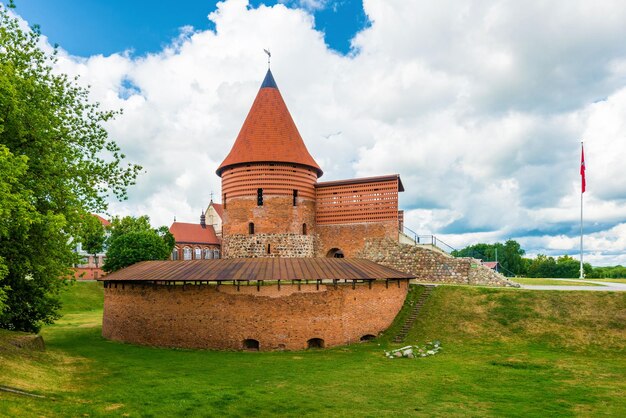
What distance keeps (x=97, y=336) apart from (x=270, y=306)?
9.50 meters

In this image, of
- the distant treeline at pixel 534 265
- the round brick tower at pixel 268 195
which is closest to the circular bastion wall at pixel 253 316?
the round brick tower at pixel 268 195

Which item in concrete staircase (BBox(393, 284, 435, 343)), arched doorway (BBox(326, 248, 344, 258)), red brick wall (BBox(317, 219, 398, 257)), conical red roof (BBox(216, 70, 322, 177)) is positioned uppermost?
conical red roof (BBox(216, 70, 322, 177))

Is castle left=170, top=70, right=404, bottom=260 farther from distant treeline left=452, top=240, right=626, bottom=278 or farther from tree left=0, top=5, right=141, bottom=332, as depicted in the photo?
distant treeline left=452, top=240, right=626, bottom=278

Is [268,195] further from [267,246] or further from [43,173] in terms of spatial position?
[43,173]

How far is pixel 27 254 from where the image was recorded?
13984mm

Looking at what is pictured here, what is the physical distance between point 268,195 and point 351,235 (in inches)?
213

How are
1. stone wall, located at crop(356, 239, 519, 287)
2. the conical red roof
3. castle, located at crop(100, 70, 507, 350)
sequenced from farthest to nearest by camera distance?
1. the conical red roof
2. stone wall, located at crop(356, 239, 519, 287)
3. castle, located at crop(100, 70, 507, 350)

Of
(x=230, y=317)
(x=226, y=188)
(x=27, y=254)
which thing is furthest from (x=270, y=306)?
(x=226, y=188)

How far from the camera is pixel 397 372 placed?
13.5 m

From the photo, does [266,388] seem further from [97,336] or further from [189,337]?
[97,336]

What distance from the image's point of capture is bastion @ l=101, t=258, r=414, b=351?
1747cm

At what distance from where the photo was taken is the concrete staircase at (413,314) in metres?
18.6

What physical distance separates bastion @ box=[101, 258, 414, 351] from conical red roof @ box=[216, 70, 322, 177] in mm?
9206

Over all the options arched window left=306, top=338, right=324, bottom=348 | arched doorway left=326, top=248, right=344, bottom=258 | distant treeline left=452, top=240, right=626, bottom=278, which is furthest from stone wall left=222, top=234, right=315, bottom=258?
distant treeline left=452, top=240, right=626, bottom=278
